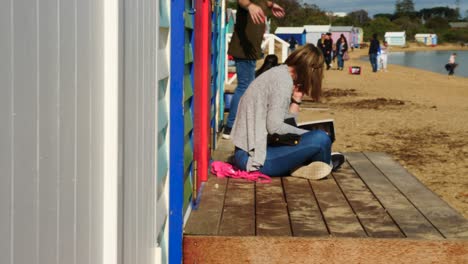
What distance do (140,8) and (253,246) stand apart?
164 centimetres

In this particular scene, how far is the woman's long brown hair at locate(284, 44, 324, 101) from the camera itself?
5.30 meters

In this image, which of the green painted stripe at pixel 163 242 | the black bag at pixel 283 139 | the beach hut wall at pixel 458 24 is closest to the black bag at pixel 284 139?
the black bag at pixel 283 139

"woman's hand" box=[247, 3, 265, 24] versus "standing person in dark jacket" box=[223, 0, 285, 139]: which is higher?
"woman's hand" box=[247, 3, 265, 24]

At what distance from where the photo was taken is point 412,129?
13.4m

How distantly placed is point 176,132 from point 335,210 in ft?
4.10

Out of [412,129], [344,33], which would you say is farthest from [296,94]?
[344,33]

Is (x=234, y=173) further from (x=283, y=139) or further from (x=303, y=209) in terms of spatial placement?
(x=303, y=209)

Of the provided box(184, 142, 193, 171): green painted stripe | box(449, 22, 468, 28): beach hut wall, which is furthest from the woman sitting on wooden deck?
box(449, 22, 468, 28): beach hut wall

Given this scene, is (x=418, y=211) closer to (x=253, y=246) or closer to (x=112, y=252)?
(x=253, y=246)

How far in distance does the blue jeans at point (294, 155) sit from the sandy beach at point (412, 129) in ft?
7.39

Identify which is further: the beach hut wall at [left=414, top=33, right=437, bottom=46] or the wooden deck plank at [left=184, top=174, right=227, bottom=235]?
the beach hut wall at [left=414, top=33, right=437, bottom=46]

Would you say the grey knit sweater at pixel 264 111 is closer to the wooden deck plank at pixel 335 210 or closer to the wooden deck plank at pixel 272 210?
the wooden deck plank at pixel 272 210

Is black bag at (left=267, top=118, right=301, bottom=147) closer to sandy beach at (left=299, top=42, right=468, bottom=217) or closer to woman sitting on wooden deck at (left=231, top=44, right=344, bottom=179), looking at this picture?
woman sitting on wooden deck at (left=231, top=44, right=344, bottom=179)

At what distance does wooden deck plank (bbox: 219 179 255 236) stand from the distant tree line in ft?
301
